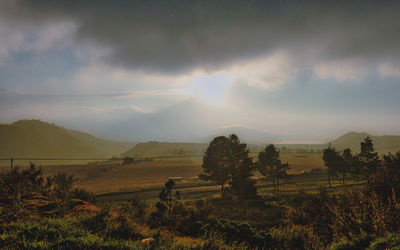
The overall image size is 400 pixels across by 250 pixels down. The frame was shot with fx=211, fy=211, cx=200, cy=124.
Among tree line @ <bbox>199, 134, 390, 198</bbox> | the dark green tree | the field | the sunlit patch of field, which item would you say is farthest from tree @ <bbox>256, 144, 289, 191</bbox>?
the sunlit patch of field

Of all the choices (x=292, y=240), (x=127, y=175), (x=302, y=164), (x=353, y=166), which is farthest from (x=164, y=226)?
(x=302, y=164)

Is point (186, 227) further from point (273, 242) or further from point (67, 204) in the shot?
point (67, 204)

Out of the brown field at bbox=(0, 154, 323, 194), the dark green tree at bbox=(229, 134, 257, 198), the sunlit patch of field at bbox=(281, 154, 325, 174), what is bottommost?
the sunlit patch of field at bbox=(281, 154, 325, 174)

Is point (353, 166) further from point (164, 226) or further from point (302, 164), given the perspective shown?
point (302, 164)

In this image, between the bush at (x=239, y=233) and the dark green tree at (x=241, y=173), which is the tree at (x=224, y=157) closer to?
the dark green tree at (x=241, y=173)

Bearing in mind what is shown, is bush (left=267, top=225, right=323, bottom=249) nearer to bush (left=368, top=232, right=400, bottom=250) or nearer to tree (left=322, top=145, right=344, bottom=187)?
bush (left=368, top=232, right=400, bottom=250)

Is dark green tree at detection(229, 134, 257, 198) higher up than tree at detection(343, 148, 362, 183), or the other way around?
dark green tree at detection(229, 134, 257, 198)

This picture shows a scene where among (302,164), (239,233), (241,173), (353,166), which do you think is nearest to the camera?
(239,233)

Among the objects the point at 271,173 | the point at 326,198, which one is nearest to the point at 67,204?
the point at 326,198

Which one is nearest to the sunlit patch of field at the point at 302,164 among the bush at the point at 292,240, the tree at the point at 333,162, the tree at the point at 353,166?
the tree at the point at 353,166

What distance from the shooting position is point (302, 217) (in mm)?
15211

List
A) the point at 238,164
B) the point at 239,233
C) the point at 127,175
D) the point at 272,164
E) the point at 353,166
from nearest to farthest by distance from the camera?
the point at 239,233 < the point at 238,164 < the point at 272,164 < the point at 353,166 < the point at 127,175

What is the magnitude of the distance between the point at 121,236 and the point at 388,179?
49.1ft

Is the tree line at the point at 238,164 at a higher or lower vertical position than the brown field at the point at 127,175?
higher
